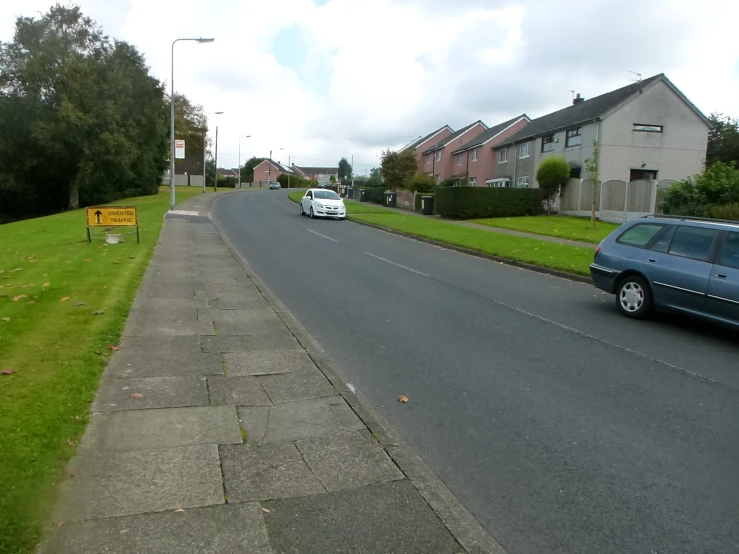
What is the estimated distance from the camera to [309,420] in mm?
4680

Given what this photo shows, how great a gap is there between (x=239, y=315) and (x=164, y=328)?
47.7 inches

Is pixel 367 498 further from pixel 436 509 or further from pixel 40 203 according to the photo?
pixel 40 203

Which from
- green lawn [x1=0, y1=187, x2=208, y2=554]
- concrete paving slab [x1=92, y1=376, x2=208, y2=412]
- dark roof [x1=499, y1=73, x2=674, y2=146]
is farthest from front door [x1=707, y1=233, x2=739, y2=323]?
dark roof [x1=499, y1=73, x2=674, y2=146]

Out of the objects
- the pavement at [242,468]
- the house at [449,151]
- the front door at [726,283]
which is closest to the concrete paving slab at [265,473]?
the pavement at [242,468]

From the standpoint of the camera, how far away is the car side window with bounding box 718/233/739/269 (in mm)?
7906

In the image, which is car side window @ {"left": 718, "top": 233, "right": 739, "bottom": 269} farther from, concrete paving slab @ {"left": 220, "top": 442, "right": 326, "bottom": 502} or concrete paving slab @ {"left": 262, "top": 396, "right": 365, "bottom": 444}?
concrete paving slab @ {"left": 220, "top": 442, "right": 326, "bottom": 502}

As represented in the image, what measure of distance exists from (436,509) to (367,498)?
404mm

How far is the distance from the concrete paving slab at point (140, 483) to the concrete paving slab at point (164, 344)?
256cm

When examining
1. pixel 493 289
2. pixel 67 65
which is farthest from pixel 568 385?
pixel 67 65

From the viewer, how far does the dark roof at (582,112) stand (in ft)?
113

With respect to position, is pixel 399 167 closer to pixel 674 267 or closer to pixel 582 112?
pixel 582 112

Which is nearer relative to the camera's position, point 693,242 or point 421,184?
point 693,242

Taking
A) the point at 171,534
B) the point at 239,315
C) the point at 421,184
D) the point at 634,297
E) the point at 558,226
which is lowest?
the point at 171,534

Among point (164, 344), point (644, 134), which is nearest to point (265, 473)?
point (164, 344)
